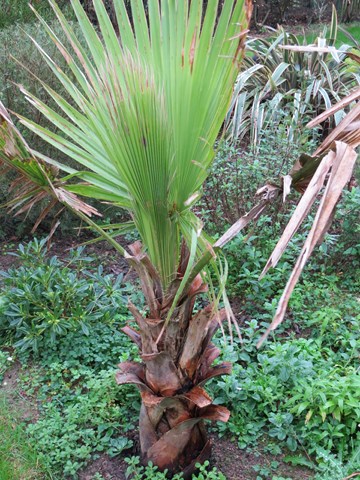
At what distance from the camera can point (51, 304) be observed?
3.79m

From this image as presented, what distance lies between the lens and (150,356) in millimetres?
2320

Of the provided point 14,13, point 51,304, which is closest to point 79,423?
point 51,304

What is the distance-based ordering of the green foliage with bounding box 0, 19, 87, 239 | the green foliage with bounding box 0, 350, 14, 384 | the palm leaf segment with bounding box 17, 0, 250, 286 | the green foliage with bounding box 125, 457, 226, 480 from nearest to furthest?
1. the palm leaf segment with bounding box 17, 0, 250, 286
2. the green foliage with bounding box 125, 457, 226, 480
3. the green foliage with bounding box 0, 350, 14, 384
4. the green foliage with bounding box 0, 19, 87, 239

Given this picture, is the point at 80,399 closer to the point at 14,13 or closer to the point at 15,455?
the point at 15,455

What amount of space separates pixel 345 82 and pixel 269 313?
491 centimetres

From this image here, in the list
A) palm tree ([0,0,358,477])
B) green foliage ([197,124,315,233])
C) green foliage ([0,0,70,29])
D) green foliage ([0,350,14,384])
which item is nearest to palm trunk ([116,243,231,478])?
palm tree ([0,0,358,477])

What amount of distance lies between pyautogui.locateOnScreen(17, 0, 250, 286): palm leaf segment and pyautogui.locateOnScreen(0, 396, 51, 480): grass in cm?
152

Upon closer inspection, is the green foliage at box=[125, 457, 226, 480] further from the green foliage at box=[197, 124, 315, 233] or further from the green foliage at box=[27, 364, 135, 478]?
the green foliage at box=[197, 124, 315, 233]

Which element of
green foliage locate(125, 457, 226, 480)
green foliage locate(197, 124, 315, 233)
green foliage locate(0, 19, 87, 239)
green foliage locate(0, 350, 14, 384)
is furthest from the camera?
green foliage locate(0, 19, 87, 239)

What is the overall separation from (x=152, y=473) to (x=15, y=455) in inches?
31.1

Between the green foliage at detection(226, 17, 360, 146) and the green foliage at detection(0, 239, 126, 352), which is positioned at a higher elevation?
the green foliage at detection(0, 239, 126, 352)

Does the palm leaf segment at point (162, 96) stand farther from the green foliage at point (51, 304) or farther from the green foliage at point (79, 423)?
the green foliage at point (51, 304)

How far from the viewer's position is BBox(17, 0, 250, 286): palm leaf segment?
183cm

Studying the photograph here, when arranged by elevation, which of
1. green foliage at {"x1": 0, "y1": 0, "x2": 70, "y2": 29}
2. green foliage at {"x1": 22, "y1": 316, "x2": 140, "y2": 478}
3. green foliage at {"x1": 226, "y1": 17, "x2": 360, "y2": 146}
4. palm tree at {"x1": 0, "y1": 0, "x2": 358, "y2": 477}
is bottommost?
green foliage at {"x1": 226, "y1": 17, "x2": 360, "y2": 146}
